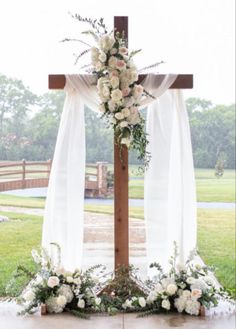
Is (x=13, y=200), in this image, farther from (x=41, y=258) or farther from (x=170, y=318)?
(x=170, y=318)

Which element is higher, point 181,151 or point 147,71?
point 147,71

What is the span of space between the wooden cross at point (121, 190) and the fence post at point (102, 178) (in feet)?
1.02

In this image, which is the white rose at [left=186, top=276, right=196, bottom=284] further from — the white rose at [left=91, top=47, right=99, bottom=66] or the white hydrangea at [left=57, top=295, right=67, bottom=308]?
the white rose at [left=91, top=47, right=99, bottom=66]

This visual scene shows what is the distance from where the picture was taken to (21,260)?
149 inches

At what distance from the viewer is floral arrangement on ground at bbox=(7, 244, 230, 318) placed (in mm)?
3295

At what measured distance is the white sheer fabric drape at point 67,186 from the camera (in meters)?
3.45

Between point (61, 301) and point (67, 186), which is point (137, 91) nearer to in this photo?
point (67, 186)

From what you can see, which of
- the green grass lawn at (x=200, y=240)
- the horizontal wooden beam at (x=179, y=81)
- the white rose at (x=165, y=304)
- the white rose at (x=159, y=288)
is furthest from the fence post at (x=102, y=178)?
the white rose at (x=165, y=304)

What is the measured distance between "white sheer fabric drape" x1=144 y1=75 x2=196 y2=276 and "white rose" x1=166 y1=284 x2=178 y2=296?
0.24 meters

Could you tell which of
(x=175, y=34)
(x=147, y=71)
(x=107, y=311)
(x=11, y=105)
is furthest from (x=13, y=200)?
(x=175, y=34)

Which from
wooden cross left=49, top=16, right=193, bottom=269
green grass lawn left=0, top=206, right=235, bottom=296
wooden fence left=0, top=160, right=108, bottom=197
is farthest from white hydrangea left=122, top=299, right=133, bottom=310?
wooden fence left=0, top=160, right=108, bottom=197

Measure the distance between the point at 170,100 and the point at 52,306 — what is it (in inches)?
61.7

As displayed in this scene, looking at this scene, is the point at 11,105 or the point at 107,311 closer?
the point at 107,311

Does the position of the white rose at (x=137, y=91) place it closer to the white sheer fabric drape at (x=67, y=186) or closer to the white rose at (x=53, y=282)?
the white sheer fabric drape at (x=67, y=186)
